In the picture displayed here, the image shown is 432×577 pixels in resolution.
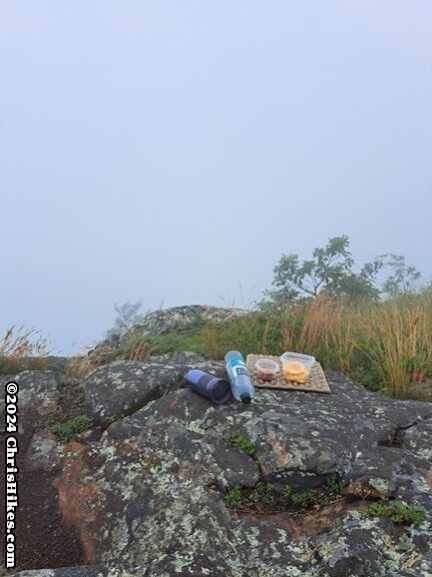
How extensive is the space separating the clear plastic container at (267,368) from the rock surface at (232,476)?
19cm

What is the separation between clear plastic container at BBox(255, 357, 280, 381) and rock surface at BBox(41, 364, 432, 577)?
0.62 ft

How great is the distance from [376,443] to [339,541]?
1.10 meters

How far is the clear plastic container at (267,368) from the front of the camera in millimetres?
5227

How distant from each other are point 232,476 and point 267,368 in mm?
1494

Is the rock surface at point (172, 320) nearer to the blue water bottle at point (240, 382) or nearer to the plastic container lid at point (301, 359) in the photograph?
the plastic container lid at point (301, 359)

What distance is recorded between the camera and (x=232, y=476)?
3986mm

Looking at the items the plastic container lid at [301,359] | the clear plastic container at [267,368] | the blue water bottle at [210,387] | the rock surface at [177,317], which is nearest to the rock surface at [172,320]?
the rock surface at [177,317]

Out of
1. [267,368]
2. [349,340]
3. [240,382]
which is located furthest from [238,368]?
[349,340]

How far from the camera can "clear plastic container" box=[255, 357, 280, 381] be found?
523cm

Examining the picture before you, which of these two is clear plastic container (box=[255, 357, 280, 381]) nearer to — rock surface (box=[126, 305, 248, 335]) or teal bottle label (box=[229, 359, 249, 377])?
teal bottle label (box=[229, 359, 249, 377])

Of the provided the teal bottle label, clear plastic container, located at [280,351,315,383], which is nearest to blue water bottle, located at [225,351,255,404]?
the teal bottle label

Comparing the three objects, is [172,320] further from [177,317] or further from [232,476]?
[232,476]

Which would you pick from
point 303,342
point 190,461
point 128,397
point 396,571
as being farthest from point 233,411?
point 303,342

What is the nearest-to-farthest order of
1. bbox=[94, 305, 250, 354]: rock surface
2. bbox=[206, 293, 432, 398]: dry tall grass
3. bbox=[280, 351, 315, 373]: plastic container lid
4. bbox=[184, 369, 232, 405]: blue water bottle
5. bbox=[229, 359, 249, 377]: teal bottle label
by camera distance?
bbox=[184, 369, 232, 405]: blue water bottle, bbox=[229, 359, 249, 377]: teal bottle label, bbox=[280, 351, 315, 373]: plastic container lid, bbox=[206, 293, 432, 398]: dry tall grass, bbox=[94, 305, 250, 354]: rock surface
